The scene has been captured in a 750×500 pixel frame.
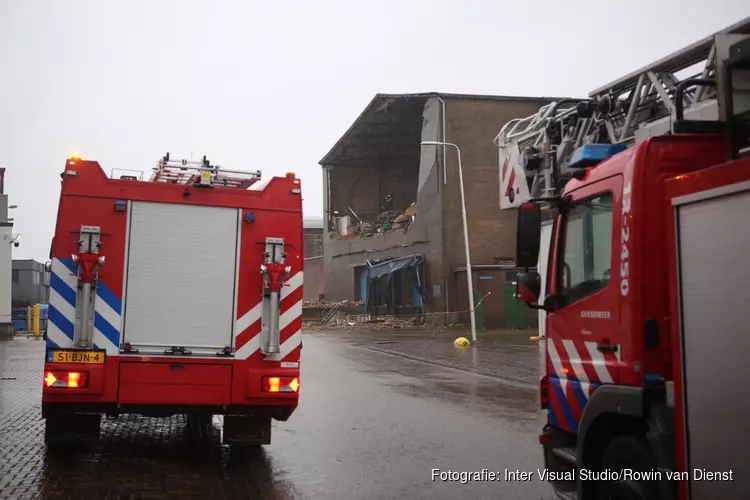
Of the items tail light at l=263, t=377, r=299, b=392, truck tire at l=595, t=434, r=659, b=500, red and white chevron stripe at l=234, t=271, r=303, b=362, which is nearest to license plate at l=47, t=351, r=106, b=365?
red and white chevron stripe at l=234, t=271, r=303, b=362

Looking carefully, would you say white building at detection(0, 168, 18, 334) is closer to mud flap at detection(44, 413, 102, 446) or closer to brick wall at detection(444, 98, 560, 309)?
brick wall at detection(444, 98, 560, 309)

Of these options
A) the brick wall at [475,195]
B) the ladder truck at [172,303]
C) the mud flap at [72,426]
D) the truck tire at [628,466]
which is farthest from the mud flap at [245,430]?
the brick wall at [475,195]

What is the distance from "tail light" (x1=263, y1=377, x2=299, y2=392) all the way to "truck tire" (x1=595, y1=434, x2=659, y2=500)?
357 cm

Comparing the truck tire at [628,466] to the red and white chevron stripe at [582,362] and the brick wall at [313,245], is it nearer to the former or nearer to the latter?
the red and white chevron stripe at [582,362]

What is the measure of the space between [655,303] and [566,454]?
1.41 m

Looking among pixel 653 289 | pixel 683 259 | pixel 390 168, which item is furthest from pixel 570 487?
pixel 390 168

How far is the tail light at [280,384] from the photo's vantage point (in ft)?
24.6

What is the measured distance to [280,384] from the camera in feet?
Result: 24.7

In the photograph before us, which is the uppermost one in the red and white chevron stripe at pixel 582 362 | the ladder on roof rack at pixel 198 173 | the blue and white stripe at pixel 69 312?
the ladder on roof rack at pixel 198 173

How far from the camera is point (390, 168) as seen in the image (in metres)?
52.3

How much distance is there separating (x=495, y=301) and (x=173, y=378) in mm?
31681

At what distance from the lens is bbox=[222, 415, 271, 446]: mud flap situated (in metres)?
7.63

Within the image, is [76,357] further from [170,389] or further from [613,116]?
[613,116]

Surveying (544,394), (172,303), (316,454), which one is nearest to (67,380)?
(172,303)
